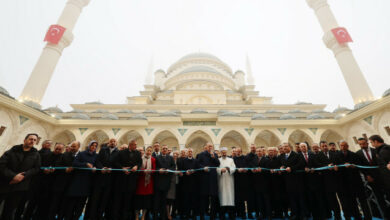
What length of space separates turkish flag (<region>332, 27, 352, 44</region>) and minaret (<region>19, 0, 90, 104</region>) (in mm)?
26221

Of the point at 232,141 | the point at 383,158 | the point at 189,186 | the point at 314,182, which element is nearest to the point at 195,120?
the point at 232,141

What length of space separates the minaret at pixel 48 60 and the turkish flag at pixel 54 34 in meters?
0.35

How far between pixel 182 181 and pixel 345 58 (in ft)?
64.5

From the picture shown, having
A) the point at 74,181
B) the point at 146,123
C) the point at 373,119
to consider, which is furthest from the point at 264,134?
the point at 74,181

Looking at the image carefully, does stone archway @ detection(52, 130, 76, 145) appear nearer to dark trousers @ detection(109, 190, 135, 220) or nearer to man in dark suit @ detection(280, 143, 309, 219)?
dark trousers @ detection(109, 190, 135, 220)

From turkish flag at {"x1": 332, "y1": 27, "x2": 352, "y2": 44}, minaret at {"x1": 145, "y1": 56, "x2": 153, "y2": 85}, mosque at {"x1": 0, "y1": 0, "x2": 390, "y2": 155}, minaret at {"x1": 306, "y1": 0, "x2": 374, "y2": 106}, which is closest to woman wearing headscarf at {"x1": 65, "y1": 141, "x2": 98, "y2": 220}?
mosque at {"x1": 0, "y1": 0, "x2": 390, "y2": 155}

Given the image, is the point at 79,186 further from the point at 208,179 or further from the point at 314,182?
the point at 314,182

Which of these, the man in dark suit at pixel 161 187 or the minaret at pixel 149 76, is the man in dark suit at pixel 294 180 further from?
the minaret at pixel 149 76

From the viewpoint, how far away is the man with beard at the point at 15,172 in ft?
9.06

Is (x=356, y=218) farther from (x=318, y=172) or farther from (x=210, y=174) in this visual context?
(x=210, y=174)

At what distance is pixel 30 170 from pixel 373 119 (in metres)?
14.5

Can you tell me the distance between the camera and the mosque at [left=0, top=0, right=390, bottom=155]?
1001 centimetres

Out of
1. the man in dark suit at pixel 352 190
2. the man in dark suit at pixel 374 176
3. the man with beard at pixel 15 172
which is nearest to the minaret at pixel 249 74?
the man in dark suit at pixel 374 176

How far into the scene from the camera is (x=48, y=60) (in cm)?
1619
